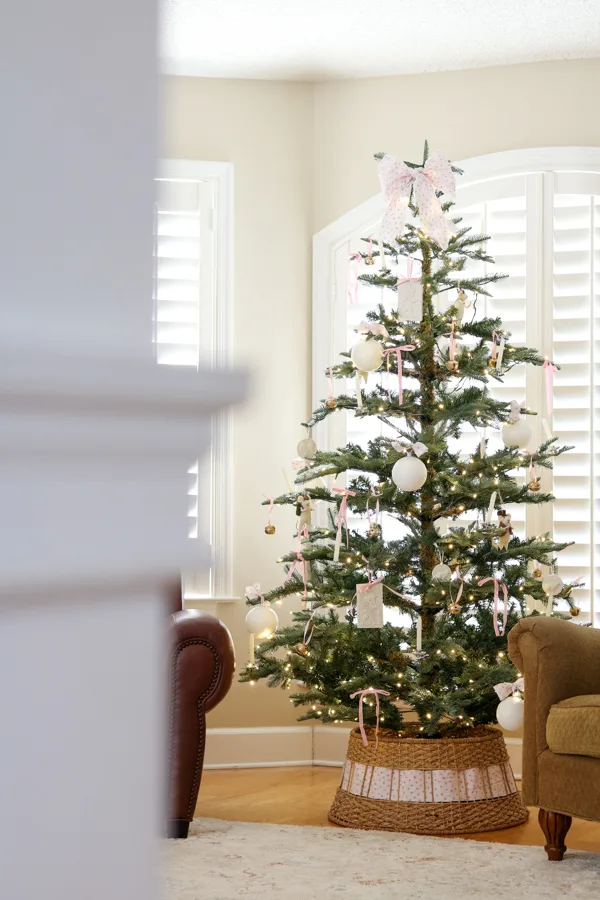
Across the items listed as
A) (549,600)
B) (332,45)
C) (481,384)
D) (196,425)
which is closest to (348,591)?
(549,600)

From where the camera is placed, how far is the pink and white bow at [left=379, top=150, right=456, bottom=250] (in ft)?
11.6

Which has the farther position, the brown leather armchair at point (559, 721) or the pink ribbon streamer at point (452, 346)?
the pink ribbon streamer at point (452, 346)

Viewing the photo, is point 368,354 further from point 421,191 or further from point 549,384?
point 549,384

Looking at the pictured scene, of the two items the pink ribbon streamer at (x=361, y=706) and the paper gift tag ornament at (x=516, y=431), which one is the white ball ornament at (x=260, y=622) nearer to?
the pink ribbon streamer at (x=361, y=706)

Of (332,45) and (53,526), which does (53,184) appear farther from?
(332,45)

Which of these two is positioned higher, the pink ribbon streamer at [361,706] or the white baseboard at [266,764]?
the pink ribbon streamer at [361,706]

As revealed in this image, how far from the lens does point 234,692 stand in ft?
14.9

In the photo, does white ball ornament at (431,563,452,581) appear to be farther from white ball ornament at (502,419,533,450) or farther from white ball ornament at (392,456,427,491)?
white ball ornament at (502,419,533,450)

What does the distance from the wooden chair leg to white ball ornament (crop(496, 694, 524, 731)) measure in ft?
1.02

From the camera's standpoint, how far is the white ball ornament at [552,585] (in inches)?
138

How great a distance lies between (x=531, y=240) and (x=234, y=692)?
2.28 meters

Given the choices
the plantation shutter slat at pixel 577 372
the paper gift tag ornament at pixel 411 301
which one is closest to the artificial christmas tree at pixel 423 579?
the paper gift tag ornament at pixel 411 301

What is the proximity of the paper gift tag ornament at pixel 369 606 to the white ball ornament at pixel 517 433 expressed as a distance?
653 millimetres

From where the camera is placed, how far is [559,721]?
2.99 metres
